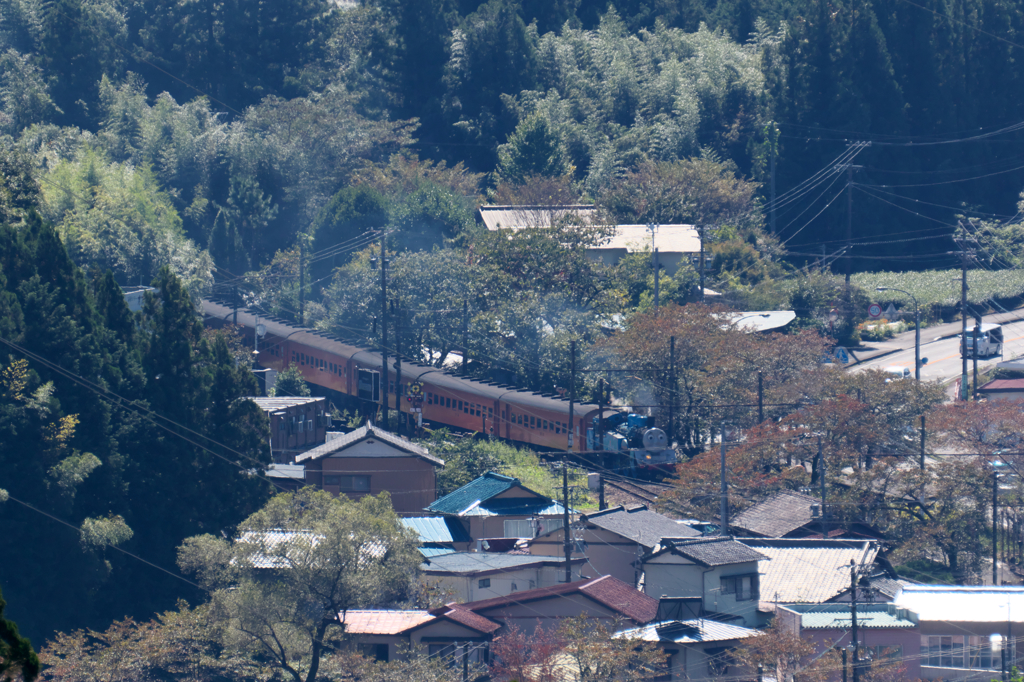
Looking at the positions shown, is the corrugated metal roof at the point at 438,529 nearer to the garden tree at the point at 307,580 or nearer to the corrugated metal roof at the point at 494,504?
the corrugated metal roof at the point at 494,504

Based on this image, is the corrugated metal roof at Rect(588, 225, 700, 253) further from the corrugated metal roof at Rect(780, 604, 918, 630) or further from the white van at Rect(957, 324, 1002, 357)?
the corrugated metal roof at Rect(780, 604, 918, 630)

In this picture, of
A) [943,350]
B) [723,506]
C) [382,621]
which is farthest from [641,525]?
[943,350]

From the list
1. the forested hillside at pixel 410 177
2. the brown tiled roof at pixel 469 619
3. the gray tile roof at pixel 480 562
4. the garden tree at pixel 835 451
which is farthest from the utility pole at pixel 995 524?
the forested hillside at pixel 410 177

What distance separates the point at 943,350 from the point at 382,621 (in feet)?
82.8

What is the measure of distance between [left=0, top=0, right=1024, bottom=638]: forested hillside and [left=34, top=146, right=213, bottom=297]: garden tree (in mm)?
129

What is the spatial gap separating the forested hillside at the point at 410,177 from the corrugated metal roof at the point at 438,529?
3.20m

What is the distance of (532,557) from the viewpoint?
23.3 metres

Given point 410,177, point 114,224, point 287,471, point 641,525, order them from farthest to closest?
point 410,177 → point 114,224 → point 287,471 → point 641,525

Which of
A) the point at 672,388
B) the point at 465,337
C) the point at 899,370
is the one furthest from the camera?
the point at 465,337

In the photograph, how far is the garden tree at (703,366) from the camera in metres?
30.9

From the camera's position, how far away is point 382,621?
20.0m

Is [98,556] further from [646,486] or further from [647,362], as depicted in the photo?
[647,362]

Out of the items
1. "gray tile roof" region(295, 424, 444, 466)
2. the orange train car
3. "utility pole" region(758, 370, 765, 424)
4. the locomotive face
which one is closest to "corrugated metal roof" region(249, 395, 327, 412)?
the orange train car

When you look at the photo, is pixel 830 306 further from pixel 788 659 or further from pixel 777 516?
pixel 788 659
